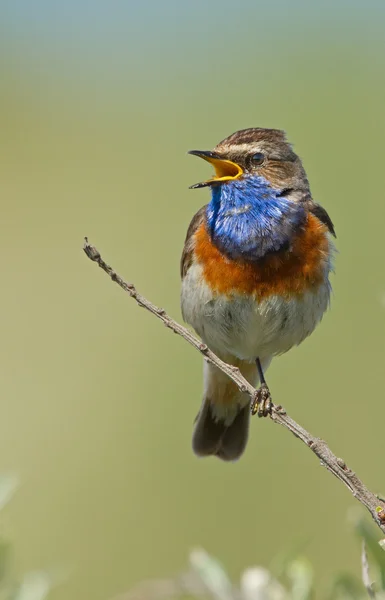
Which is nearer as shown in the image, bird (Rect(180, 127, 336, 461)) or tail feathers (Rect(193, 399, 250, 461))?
bird (Rect(180, 127, 336, 461))

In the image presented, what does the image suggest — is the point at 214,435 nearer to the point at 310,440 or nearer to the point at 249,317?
the point at 249,317

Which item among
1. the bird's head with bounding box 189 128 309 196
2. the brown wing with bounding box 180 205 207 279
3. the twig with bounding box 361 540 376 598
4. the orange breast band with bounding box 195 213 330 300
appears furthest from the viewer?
the brown wing with bounding box 180 205 207 279

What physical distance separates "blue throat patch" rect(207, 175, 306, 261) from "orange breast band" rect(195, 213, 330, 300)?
4cm

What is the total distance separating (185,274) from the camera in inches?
213

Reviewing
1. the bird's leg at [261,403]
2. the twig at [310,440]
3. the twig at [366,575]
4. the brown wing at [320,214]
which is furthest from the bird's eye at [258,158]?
the twig at [366,575]

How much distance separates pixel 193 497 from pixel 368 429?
5.96 feet

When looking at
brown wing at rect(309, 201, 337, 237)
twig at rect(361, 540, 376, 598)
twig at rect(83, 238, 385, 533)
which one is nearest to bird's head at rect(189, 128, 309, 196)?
brown wing at rect(309, 201, 337, 237)

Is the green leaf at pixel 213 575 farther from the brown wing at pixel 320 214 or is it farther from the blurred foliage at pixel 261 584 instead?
the brown wing at pixel 320 214

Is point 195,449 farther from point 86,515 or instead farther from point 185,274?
point 86,515

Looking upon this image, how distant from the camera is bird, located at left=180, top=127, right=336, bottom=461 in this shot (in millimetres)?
4957

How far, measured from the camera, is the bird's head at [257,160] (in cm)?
509

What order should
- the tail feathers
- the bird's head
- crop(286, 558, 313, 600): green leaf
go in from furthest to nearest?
the tail feathers < the bird's head < crop(286, 558, 313, 600): green leaf

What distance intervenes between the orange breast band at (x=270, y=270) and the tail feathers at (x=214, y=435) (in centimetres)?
162

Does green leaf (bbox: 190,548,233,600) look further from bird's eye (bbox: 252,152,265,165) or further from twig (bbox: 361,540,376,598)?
bird's eye (bbox: 252,152,265,165)
